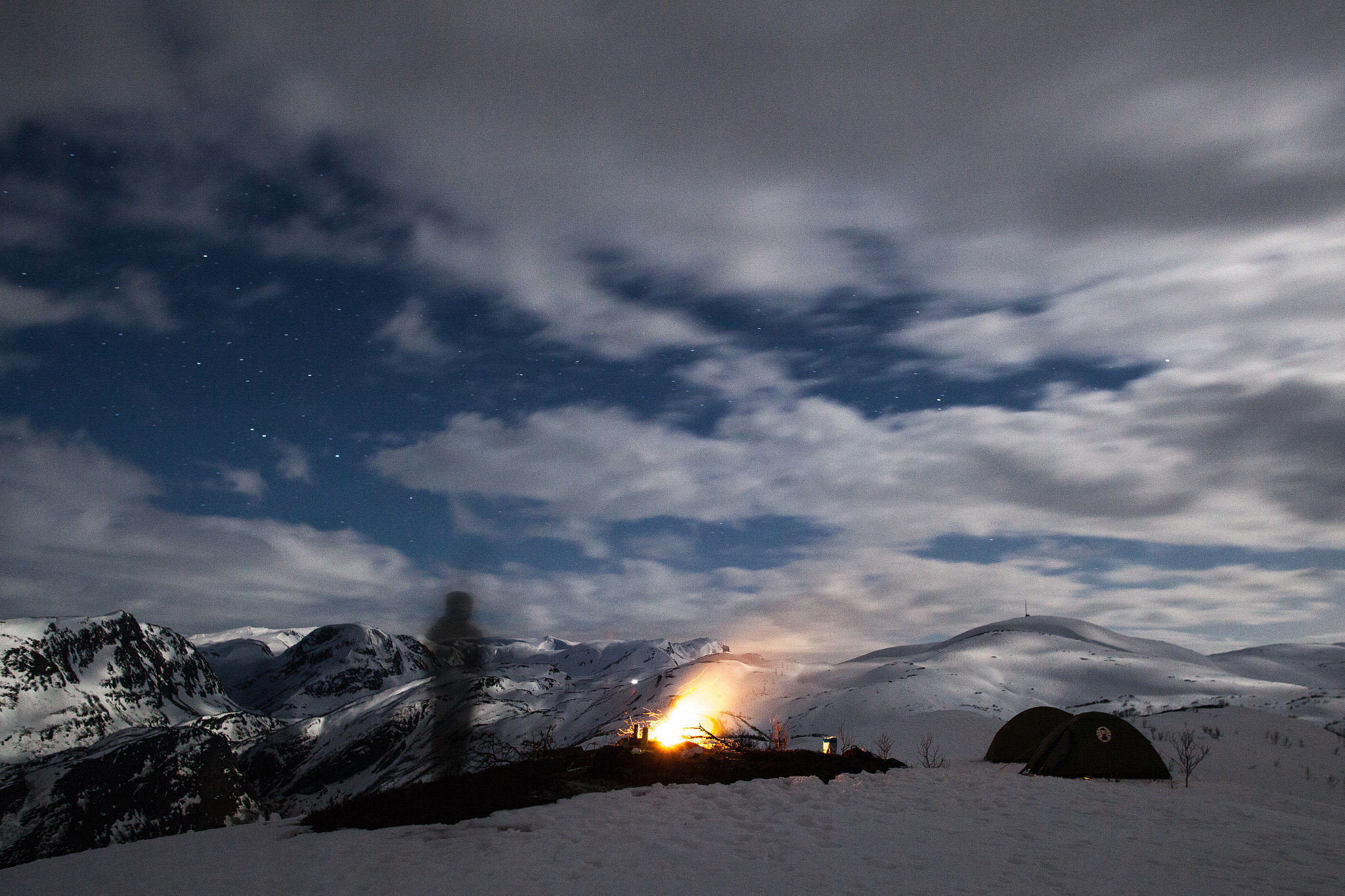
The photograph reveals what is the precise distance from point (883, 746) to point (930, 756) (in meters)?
1.94

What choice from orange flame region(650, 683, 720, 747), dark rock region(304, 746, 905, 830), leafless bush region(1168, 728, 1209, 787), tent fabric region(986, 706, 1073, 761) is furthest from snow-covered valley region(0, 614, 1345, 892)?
orange flame region(650, 683, 720, 747)

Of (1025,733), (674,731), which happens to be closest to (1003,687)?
(1025,733)

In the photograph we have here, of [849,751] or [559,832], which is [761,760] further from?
[559,832]

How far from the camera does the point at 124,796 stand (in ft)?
476

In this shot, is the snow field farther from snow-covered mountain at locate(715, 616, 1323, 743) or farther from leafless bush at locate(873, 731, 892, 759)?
snow-covered mountain at locate(715, 616, 1323, 743)

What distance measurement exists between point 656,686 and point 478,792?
77.3 meters

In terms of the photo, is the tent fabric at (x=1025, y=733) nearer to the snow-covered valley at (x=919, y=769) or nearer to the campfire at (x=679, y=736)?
the snow-covered valley at (x=919, y=769)

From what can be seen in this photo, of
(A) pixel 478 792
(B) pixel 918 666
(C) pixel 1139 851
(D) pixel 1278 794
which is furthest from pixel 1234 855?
(B) pixel 918 666

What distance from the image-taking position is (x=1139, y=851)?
1135 cm

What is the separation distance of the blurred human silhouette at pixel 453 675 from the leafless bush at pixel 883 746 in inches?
579

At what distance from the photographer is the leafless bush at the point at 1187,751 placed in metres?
21.7

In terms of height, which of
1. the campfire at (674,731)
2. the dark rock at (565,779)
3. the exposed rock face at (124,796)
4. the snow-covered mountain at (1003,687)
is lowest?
the exposed rock face at (124,796)

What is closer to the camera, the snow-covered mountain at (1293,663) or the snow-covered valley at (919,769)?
the snow-covered valley at (919,769)

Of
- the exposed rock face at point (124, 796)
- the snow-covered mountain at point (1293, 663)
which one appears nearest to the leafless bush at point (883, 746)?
the snow-covered mountain at point (1293, 663)
